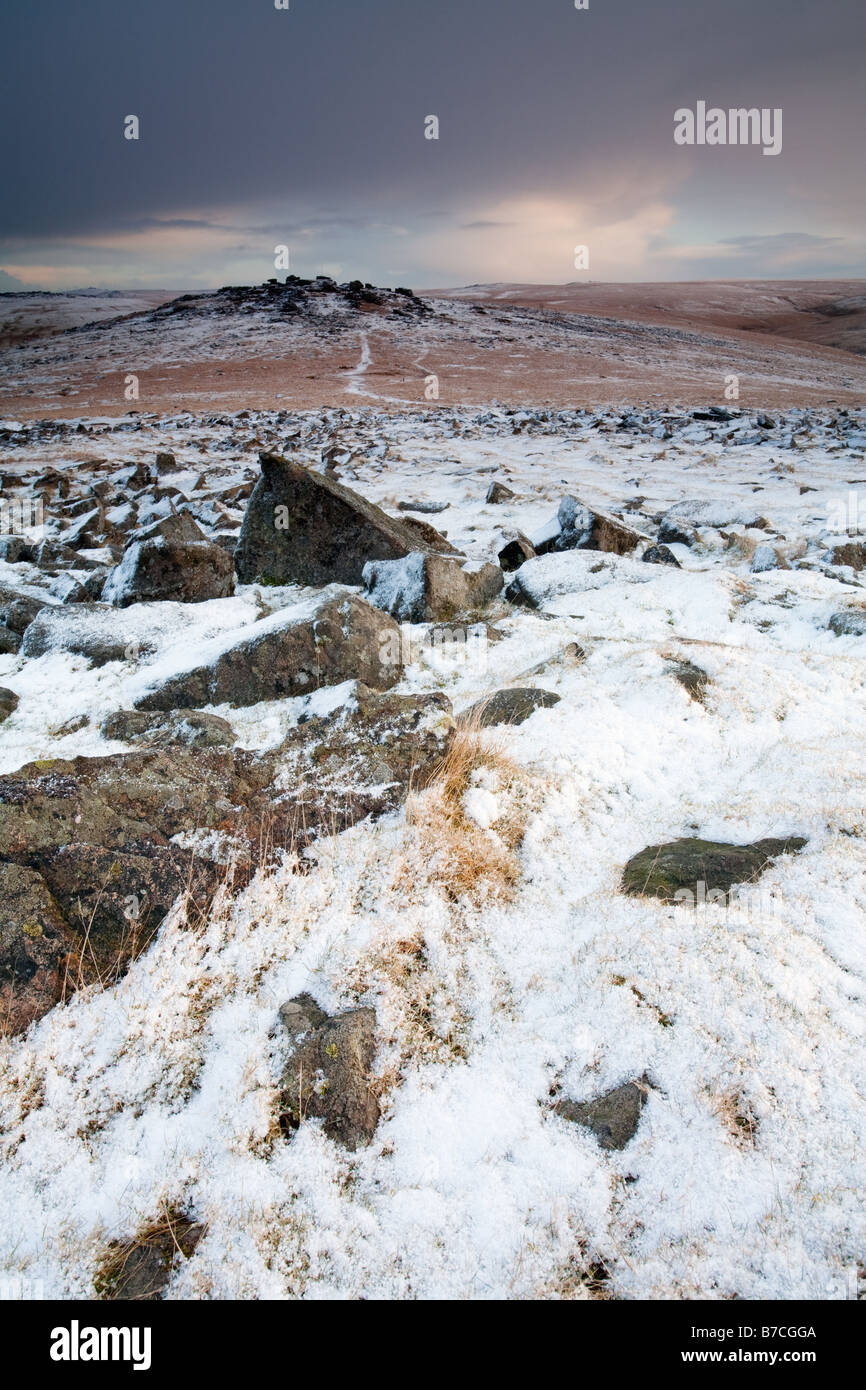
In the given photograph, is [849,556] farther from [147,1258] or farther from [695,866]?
[147,1258]

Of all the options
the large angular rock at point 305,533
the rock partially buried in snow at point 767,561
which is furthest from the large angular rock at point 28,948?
the rock partially buried in snow at point 767,561

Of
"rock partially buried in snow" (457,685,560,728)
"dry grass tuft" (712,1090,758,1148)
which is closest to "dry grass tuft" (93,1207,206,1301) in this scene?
"dry grass tuft" (712,1090,758,1148)

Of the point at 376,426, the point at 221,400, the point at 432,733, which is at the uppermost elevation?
the point at 221,400

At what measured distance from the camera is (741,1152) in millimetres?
2625

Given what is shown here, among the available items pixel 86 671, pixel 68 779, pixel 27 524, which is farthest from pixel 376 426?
pixel 68 779

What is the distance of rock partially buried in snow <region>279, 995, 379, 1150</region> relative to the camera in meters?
2.81

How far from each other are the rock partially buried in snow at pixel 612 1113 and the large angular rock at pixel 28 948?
2.24 metres

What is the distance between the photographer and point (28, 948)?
310 centimetres

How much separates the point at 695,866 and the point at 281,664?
10.5 feet

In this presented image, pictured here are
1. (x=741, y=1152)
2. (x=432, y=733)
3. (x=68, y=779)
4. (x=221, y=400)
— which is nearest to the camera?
(x=741, y=1152)

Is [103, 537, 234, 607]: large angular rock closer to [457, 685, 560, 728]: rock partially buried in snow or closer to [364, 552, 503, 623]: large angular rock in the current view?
[364, 552, 503, 623]: large angular rock

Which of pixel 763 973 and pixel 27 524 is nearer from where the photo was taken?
pixel 763 973
